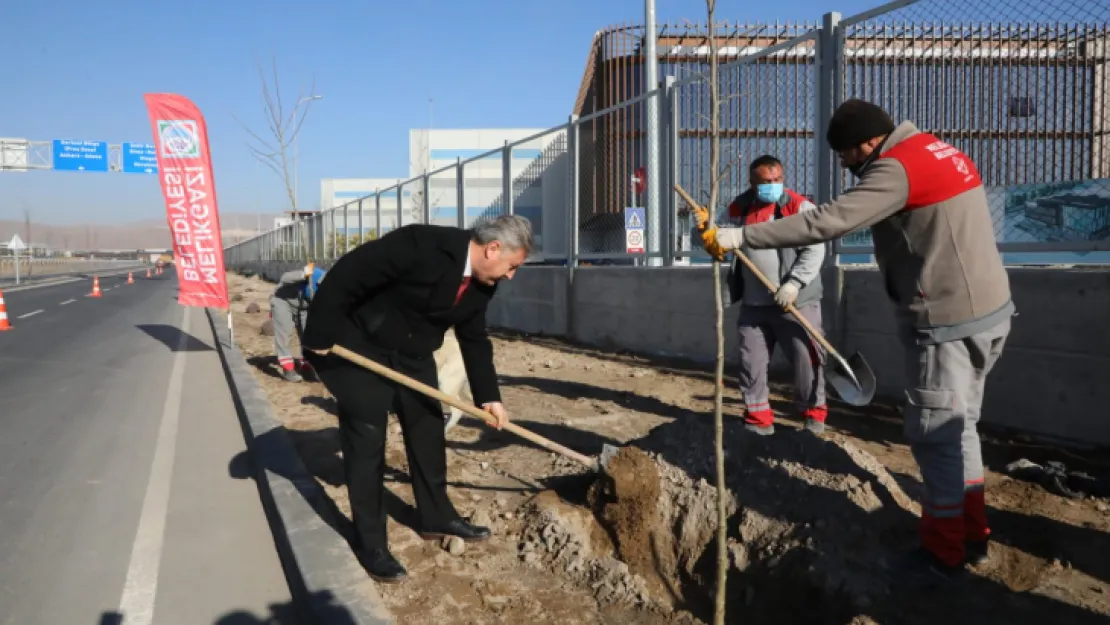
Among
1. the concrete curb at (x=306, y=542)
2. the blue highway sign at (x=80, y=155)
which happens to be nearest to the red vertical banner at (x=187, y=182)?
the concrete curb at (x=306, y=542)

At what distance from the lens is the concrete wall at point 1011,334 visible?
4480 millimetres

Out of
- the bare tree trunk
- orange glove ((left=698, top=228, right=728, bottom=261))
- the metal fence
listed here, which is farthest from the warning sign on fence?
the bare tree trunk

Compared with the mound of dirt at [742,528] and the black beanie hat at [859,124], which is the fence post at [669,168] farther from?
the black beanie hat at [859,124]

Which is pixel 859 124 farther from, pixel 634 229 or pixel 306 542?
pixel 634 229

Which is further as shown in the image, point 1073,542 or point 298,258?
point 298,258

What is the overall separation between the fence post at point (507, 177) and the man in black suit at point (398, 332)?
9.10 meters

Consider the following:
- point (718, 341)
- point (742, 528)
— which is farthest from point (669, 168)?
point (718, 341)

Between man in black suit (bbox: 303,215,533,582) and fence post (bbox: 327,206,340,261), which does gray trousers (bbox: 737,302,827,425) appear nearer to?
man in black suit (bbox: 303,215,533,582)

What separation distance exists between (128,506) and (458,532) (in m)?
2.14

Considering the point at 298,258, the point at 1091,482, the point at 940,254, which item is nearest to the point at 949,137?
the point at 1091,482

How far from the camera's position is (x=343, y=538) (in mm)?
3535

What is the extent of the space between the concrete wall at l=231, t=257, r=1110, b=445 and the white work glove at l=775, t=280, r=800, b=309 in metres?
1.35

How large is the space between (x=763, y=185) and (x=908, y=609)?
2805 millimetres

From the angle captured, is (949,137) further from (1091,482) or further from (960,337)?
(960,337)
